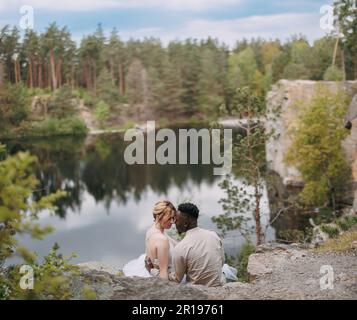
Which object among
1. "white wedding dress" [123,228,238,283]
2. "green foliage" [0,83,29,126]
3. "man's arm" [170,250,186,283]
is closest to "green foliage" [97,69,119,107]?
"green foliage" [0,83,29,126]

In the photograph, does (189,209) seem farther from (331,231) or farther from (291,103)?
(291,103)

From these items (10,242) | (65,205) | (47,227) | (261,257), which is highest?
(47,227)

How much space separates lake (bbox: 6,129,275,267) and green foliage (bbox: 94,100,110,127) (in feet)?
39.4

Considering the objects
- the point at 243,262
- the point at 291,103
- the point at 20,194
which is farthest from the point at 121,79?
the point at 20,194

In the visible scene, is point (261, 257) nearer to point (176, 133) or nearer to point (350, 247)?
point (350, 247)

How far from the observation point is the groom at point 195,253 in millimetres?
5633

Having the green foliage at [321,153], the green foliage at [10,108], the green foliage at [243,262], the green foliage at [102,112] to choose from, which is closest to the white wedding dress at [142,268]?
the green foliage at [243,262]

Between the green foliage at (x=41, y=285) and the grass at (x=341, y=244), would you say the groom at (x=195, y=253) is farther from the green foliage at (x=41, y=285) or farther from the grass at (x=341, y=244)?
the grass at (x=341, y=244)

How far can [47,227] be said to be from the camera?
2.60 meters

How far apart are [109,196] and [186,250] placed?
25.8m

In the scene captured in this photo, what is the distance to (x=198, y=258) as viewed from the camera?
5.66m

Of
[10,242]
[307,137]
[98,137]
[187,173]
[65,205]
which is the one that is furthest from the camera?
[98,137]

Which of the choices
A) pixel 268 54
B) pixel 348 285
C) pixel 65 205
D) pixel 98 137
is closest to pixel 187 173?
pixel 65 205

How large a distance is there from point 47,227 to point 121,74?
71.3 metres
